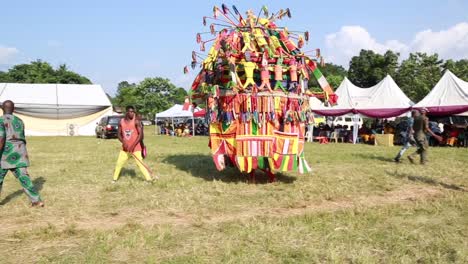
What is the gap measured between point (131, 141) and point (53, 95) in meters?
26.2

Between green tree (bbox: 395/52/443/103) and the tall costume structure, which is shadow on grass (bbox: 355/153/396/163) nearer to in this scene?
the tall costume structure

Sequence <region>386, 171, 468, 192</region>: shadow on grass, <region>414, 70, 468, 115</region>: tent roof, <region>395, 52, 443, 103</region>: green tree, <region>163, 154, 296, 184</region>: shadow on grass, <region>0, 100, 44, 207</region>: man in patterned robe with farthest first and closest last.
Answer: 1. <region>395, 52, 443, 103</region>: green tree
2. <region>414, 70, 468, 115</region>: tent roof
3. <region>163, 154, 296, 184</region>: shadow on grass
4. <region>386, 171, 468, 192</region>: shadow on grass
5. <region>0, 100, 44, 207</region>: man in patterned robe

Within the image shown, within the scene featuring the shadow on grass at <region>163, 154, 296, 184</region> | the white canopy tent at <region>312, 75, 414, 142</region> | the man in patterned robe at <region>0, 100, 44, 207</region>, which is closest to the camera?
the man in patterned robe at <region>0, 100, 44, 207</region>

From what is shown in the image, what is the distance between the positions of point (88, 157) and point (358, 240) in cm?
1142

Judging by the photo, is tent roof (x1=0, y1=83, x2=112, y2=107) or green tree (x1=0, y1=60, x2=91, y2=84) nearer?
tent roof (x1=0, y1=83, x2=112, y2=107)

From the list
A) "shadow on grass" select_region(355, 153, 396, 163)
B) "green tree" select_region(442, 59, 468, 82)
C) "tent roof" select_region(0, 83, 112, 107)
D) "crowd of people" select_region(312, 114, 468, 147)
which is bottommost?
"shadow on grass" select_region(355, 153, 396, 163)

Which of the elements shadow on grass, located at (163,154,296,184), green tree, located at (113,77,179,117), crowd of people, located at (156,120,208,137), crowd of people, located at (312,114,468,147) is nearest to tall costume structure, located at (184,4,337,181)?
shadow on grass, located at (163,154,296,184)

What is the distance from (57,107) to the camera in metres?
31.3

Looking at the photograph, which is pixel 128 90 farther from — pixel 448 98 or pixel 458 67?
pixel 448 98

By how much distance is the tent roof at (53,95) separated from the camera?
30906mm

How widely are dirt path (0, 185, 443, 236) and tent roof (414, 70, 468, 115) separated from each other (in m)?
13.1

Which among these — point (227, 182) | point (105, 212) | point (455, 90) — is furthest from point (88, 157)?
point (455, 90)

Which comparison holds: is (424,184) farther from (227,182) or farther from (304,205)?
(227,182)

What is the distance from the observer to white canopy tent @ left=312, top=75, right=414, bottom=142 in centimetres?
2080
